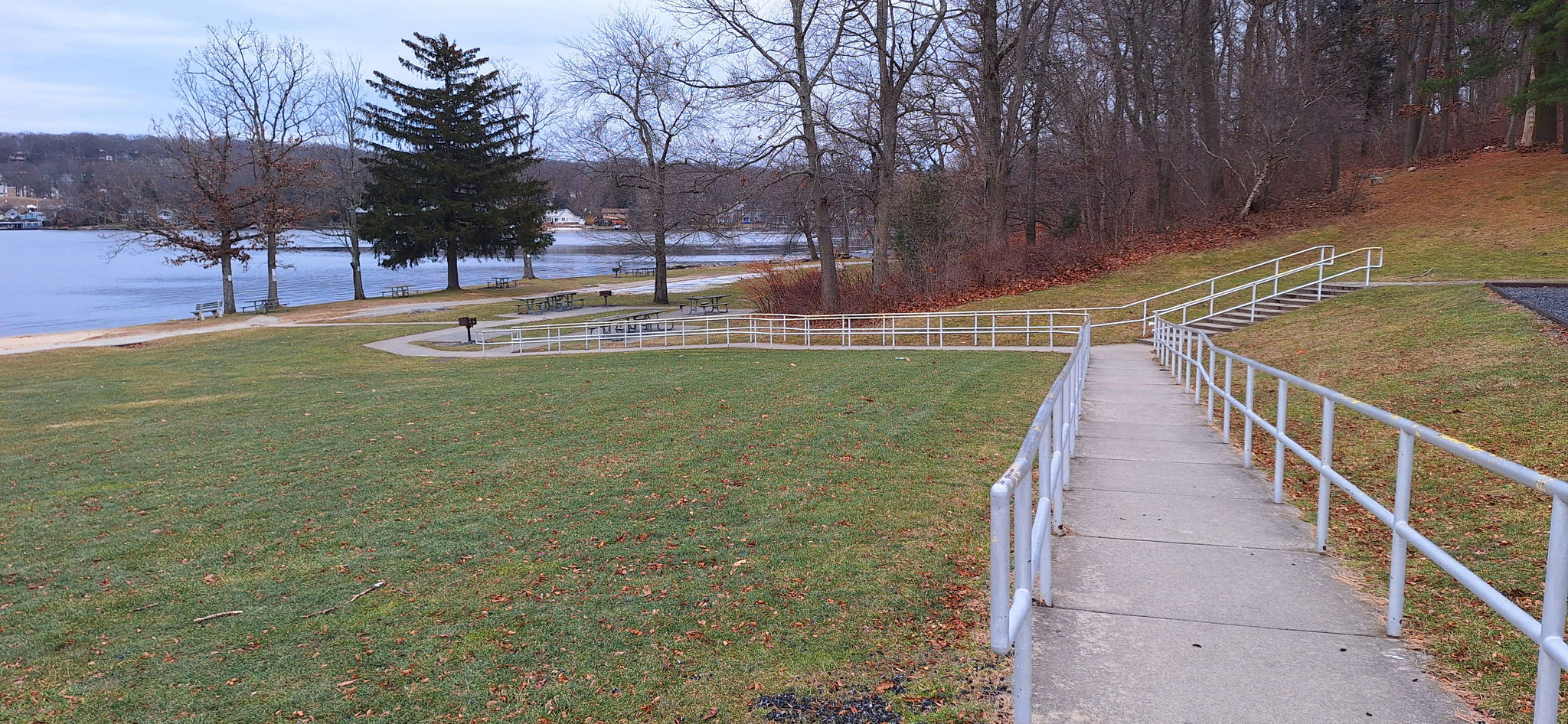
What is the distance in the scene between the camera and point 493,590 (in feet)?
19.2

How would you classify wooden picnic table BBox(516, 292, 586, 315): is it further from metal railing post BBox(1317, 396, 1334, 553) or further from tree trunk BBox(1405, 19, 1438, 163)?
tree trunk BBox(1405, 19, 1438, 163)

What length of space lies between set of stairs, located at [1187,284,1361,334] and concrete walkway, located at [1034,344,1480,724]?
16.3 metres

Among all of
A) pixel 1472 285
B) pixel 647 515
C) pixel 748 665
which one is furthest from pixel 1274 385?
pixel 748 665

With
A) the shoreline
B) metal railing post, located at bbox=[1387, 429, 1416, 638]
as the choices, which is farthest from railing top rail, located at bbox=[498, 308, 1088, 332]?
metal railing post, located at bbox=[1387, 429, 1416, 638]

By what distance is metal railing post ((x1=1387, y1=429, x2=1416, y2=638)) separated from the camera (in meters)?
4.18

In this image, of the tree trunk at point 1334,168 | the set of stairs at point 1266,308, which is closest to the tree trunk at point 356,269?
the set of stairs at point 1266,308

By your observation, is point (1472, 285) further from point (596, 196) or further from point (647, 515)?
point (596, 196)

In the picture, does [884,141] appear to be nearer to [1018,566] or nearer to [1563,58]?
[1563,58]

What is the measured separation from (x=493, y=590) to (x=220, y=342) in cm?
2915

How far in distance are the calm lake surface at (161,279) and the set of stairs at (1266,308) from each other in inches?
673

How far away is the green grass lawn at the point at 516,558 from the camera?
14.5ft

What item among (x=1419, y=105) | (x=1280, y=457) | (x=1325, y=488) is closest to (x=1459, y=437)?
(x=1280, y=457)

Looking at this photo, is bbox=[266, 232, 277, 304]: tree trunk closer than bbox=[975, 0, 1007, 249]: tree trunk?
No

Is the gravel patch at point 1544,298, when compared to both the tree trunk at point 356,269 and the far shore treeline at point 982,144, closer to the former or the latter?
the far shore treeline at point 982,144
